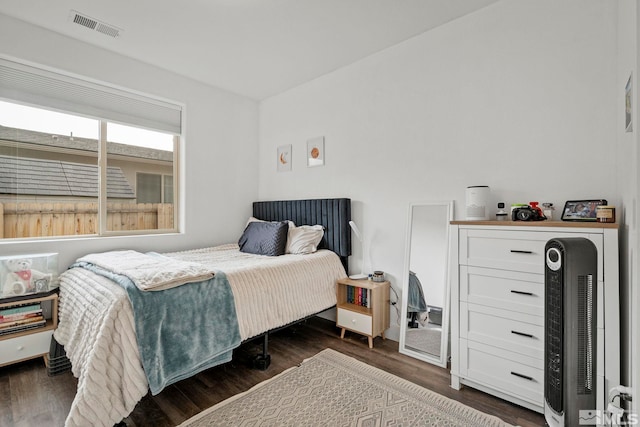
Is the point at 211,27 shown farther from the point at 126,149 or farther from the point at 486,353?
the point at 486,353

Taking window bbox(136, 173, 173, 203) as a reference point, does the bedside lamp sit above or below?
below

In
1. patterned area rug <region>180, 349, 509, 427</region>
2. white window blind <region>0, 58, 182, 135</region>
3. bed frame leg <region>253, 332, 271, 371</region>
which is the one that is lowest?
patterned area rug <region>180, 349, 509, 427</region>

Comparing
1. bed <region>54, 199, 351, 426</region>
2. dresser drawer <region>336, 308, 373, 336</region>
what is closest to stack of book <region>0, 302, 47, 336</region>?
bed <region>54, 199, 351, 426</region>

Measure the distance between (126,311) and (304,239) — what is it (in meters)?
1.75

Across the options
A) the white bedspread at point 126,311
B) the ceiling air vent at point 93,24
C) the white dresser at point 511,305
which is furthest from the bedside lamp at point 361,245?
the ceiling air vent at point 93,24

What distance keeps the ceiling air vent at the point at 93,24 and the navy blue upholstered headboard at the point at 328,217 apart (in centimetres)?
221

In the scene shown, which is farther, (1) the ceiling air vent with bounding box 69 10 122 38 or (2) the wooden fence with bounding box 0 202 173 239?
(2) the wooden fence with bounding box 0 202 173 239

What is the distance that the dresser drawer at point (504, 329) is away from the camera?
1.72m

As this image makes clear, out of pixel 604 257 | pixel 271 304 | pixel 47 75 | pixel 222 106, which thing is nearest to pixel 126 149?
pixel 47 75

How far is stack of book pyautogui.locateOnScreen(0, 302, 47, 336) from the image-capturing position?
2.25 m

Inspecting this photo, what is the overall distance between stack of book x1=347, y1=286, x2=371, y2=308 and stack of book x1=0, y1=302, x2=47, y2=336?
252cm

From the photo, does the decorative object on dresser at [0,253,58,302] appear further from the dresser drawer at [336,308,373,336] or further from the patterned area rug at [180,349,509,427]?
the dresser drawer at [336,308,373,336]

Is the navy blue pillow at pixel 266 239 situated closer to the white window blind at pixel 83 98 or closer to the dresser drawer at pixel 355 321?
the dresser drawer at pixel 355 321

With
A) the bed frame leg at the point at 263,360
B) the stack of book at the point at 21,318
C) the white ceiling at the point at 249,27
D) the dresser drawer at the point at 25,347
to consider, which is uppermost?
the white ceiling at the point at 249,27
